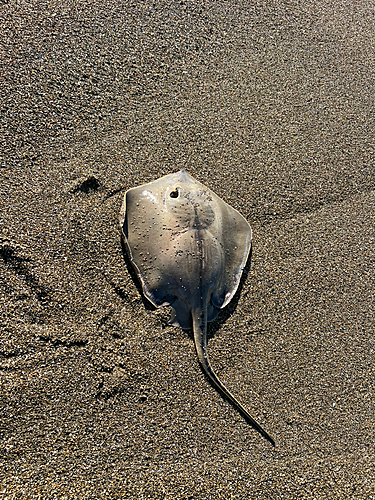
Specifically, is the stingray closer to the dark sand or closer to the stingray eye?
the stingray eye

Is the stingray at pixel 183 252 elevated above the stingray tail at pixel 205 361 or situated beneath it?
elevated above

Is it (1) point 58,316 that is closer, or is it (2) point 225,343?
(1) point 58,316

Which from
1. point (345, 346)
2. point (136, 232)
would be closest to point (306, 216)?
point (345, 346)

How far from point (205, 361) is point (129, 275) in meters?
1.06

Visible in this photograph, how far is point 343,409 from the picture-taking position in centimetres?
319

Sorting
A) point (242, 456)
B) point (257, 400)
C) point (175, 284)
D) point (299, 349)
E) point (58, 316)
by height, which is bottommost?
point (242, 456)

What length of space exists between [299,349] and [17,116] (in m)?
3.72

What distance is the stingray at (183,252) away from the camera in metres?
3.01

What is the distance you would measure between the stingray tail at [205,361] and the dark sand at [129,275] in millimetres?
63

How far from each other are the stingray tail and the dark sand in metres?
0.06

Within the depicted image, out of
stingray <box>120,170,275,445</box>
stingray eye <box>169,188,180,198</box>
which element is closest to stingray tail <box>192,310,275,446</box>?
stingray <box>120,170,275,445</box>

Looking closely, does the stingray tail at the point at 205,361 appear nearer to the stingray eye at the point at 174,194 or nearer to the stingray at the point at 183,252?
the stingray at the point at 183,252

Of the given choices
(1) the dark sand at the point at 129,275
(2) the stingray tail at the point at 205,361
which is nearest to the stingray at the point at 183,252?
(2) the stingray tail at the point at 205,361

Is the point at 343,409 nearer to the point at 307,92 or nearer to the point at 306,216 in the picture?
the point at 306,216
